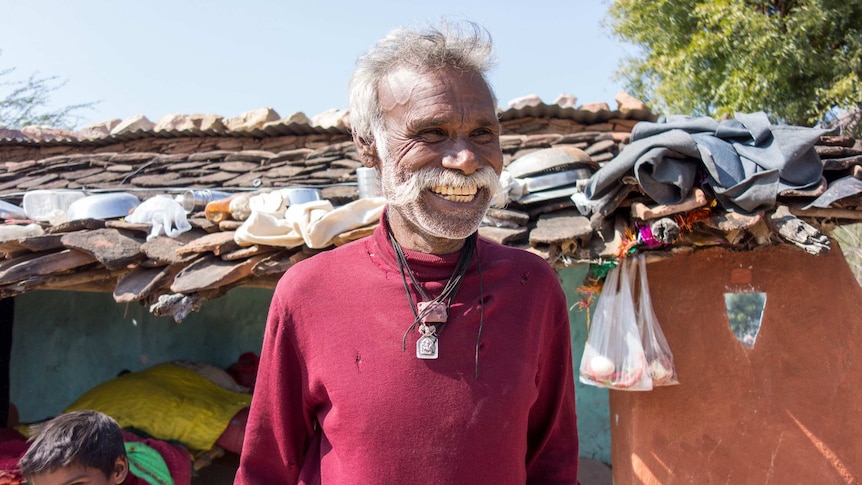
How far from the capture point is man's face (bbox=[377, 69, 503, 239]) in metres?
1.49

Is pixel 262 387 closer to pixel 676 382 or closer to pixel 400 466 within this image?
pixel 400 466

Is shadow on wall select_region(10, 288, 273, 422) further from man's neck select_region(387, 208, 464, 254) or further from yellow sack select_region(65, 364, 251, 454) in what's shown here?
man's neck select_region(387, 208, 464, 254)

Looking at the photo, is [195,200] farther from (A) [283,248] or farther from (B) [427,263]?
(B) [427,263]

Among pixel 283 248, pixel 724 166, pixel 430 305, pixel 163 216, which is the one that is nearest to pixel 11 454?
pixel 163 216

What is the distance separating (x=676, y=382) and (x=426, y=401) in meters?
2.17

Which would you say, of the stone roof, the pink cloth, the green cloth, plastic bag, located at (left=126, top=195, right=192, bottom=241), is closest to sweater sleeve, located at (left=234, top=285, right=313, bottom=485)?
the stone roof

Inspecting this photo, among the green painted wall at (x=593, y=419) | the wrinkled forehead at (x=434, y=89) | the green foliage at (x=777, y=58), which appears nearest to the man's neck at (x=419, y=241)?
the wrinkled forehead at (x=434, y=89)

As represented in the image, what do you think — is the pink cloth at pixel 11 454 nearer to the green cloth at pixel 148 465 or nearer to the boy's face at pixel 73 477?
the green cloth at pixel 148 465

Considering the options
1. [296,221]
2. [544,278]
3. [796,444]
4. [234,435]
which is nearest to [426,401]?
[544,278]

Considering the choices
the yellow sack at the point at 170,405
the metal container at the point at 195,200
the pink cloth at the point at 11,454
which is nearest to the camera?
the pink cloth at the point at 11,454

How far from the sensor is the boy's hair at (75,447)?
2.75 metres

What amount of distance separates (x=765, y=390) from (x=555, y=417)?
222 cm

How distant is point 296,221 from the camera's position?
3297 mm

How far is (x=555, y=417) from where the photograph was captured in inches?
63.7
